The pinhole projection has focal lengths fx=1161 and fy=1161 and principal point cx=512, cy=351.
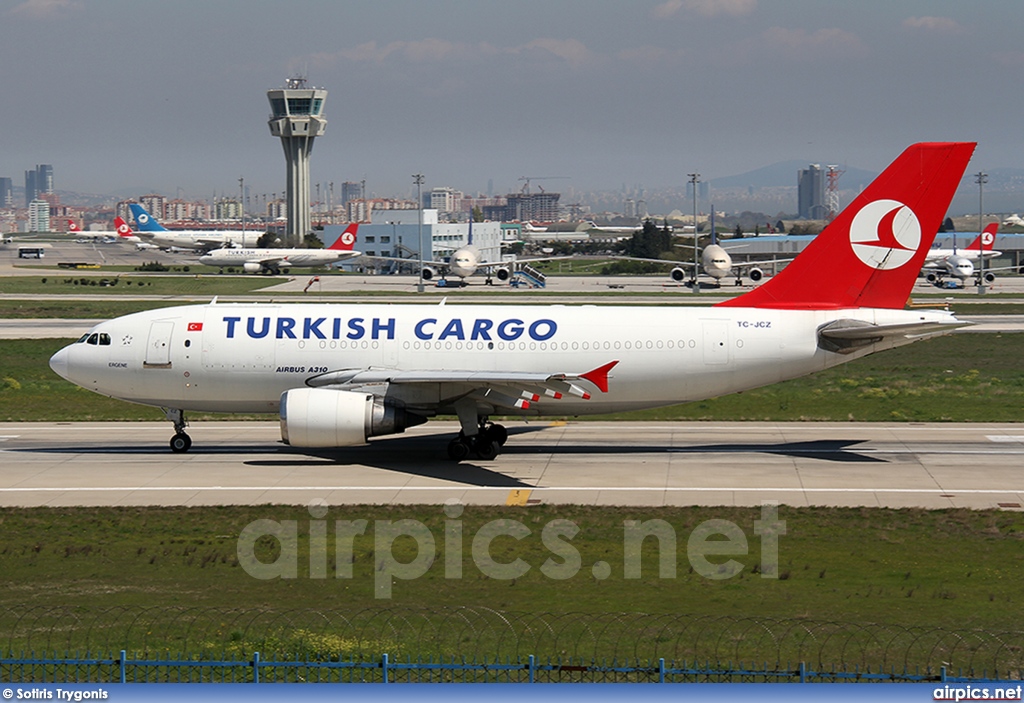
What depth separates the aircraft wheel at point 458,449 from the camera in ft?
120

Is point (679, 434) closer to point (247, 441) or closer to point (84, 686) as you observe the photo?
point (247, 441)

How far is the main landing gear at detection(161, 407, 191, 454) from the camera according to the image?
38344mm

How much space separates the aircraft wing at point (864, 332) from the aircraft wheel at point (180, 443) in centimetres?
2092

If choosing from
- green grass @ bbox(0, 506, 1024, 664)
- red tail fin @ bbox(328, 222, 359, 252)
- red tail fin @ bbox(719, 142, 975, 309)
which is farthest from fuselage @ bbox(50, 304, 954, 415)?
red tail fin @ bbox(328, 222, 359, 252)

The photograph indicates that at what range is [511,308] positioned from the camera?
38344 mm

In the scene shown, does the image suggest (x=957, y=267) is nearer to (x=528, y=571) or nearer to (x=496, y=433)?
(x=496, y=433)

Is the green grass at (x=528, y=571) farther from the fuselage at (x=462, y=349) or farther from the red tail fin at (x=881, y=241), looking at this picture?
the red tail fin at (x=881, y=241)

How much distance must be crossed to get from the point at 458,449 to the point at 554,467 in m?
3.09

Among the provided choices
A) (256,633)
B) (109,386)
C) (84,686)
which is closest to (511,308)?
(109,386)

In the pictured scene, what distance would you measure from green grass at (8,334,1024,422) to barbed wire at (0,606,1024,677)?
25606 mm

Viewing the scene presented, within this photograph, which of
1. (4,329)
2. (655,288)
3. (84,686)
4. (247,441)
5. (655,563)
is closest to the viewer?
(84,686)

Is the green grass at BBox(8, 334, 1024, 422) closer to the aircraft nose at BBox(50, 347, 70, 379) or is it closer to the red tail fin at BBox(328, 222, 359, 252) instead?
the aircraft nose at BBox(50, 347, 70, 379)

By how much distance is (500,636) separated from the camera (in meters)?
19.9

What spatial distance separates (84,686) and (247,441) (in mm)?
27015
